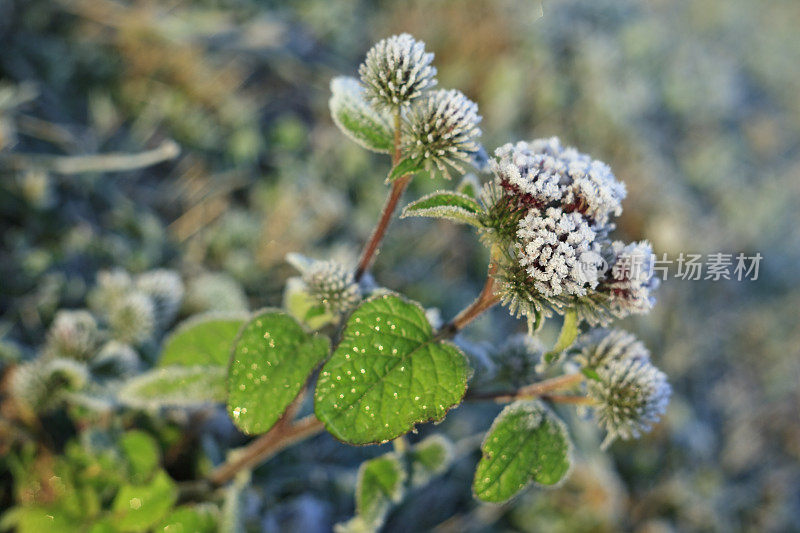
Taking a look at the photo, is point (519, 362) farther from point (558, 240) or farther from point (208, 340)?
point (208, 340)

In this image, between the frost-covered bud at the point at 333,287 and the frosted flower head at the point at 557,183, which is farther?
the frost-covered bud at the point at 333,287

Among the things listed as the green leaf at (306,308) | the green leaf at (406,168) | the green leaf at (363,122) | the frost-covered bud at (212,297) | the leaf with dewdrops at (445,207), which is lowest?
the frost-covered bud at (212,297)

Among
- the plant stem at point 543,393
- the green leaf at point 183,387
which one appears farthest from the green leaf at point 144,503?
the plant stem at point 543,393

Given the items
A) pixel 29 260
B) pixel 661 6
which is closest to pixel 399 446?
pixel 29 260

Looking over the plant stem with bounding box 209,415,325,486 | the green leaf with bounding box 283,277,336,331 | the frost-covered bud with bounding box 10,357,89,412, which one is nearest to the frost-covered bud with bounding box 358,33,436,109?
the green leaf with bounding box 283,277,336,331

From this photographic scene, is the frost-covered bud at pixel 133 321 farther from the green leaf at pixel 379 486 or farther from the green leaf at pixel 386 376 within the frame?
the green leaf at pixel 386 376

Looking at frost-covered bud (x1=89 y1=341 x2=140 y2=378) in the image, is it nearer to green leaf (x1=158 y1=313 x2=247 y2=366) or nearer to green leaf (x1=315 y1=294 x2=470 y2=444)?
green leaf (x1=158 y1=313 x2=247 y2=366)

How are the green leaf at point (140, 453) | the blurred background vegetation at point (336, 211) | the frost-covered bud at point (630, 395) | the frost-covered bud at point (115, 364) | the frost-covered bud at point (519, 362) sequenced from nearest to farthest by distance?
the frost-covered bud at point (630, 395), the frost-covered bud at point (519, 362), the green leaf at point (140, 453), the frost-covered bud at point (115, 364), the blurred background vegetation at point (336, 211)
